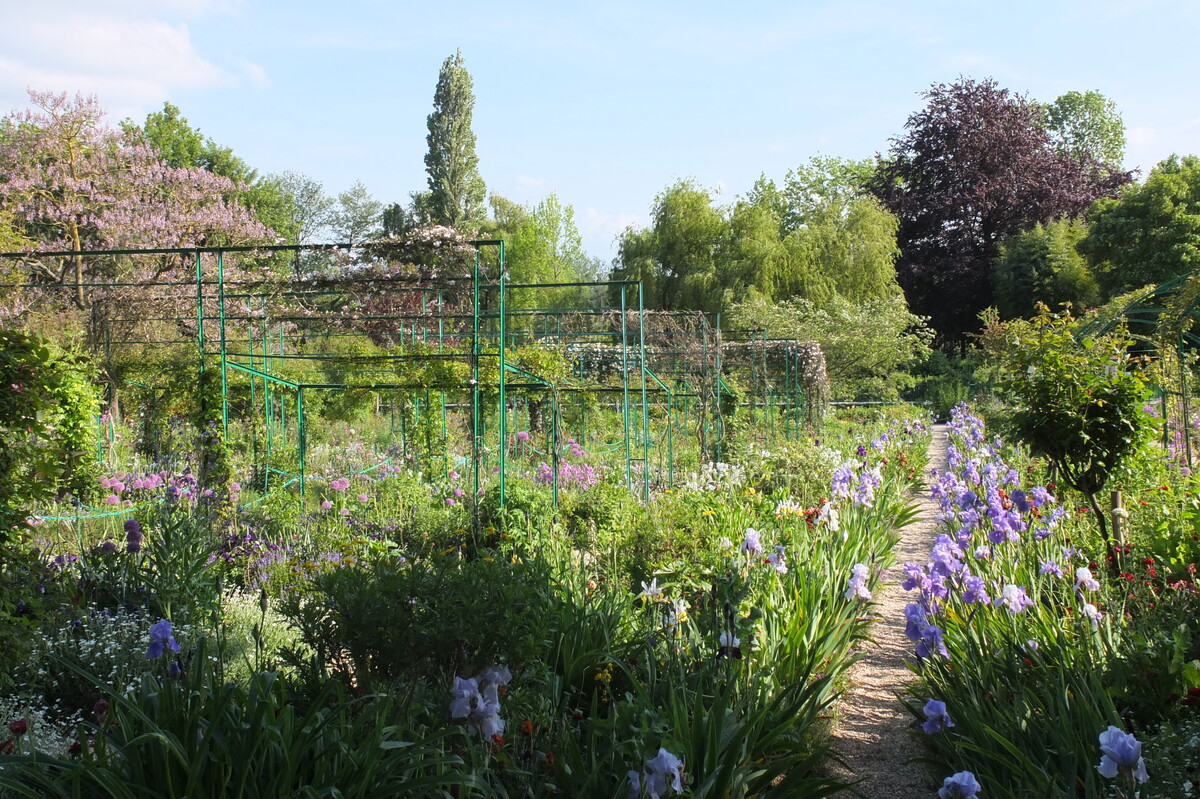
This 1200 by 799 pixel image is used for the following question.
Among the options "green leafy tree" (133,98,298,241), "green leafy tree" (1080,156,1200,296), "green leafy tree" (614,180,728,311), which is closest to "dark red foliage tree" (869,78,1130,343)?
"green leafy tree" (1080,156,1200,296)

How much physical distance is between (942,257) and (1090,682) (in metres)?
29.4

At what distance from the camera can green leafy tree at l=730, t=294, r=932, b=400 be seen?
1991 cm

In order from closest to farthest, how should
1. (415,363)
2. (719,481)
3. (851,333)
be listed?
(719,481) < (415,363) < (851,333)

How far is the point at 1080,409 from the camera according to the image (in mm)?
5656

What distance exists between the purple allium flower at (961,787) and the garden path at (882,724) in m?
0.91

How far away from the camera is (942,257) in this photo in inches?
1197

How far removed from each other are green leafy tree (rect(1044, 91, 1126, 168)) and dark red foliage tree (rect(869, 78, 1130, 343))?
10388 millimetres

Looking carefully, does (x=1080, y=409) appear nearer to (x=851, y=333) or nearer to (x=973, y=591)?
(x=973, y=591)

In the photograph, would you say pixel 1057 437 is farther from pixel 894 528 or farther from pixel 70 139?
pixel 70 139

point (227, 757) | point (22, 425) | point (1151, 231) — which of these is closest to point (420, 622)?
point (227, 757)

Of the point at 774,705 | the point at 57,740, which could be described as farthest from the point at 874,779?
the point at 57,740

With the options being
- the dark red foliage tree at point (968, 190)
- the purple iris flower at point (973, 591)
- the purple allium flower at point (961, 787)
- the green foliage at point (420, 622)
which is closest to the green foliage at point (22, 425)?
the green foliage at point (420, 622)

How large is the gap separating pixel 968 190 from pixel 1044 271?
13.8 feet

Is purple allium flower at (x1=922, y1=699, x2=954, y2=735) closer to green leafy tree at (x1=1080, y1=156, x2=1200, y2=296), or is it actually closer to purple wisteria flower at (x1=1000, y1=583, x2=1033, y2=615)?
purple wisteria flower at (x1=1000, y1=583, x2=1033, y2=615)
